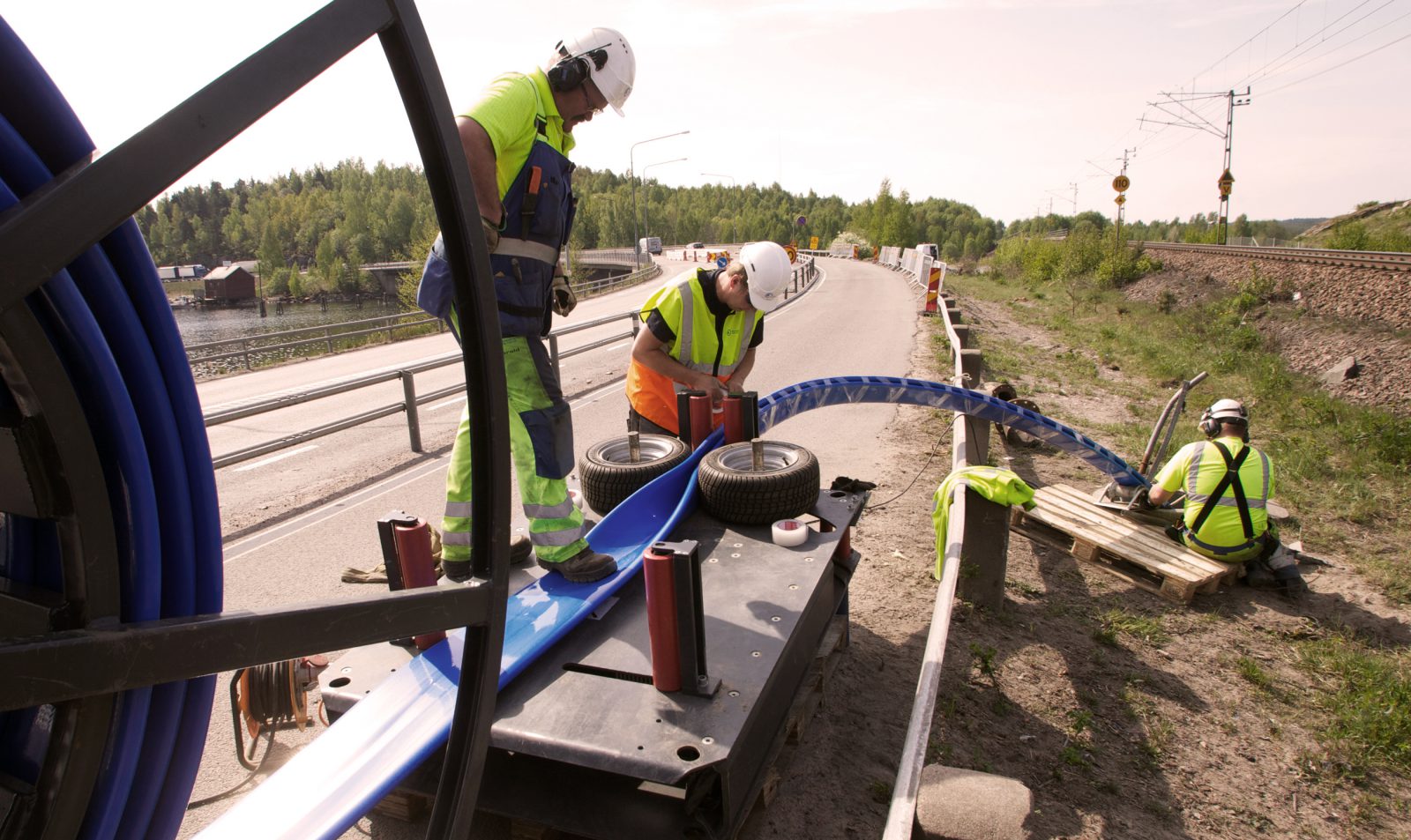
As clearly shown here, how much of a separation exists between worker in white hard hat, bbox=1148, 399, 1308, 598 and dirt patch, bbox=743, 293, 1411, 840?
0.24 m

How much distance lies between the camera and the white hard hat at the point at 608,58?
3.20 metres

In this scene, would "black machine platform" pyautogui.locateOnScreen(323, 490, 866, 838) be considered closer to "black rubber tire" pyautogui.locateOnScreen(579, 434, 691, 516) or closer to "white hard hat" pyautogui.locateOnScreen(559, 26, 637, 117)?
"black rubber tire" pyautogui.locateOnScreen(579, 434, 691, 516)

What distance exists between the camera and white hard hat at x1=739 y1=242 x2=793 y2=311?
4.76m

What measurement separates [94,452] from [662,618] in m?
1.57

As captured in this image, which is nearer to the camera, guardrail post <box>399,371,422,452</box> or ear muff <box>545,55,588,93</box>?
ear muff <box>545,55,588,93</box>

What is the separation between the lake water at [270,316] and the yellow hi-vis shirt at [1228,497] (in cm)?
5270

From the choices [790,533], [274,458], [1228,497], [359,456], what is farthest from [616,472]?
[274,458]

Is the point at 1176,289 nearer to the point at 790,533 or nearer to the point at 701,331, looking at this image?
the point at 701,331

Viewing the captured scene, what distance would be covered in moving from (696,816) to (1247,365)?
16223mm

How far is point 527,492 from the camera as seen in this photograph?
321 cm

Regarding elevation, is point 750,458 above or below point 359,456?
above

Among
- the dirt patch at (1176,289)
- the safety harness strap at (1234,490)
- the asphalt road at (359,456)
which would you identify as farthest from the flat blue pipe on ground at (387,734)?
the dirt patch at (1176,289)

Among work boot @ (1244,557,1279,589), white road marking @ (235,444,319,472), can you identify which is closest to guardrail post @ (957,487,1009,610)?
work boot @ (1244,557,1279,589)

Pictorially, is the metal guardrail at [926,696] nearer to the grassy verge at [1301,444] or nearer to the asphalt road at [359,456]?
the grassy verge at [1301,444]
